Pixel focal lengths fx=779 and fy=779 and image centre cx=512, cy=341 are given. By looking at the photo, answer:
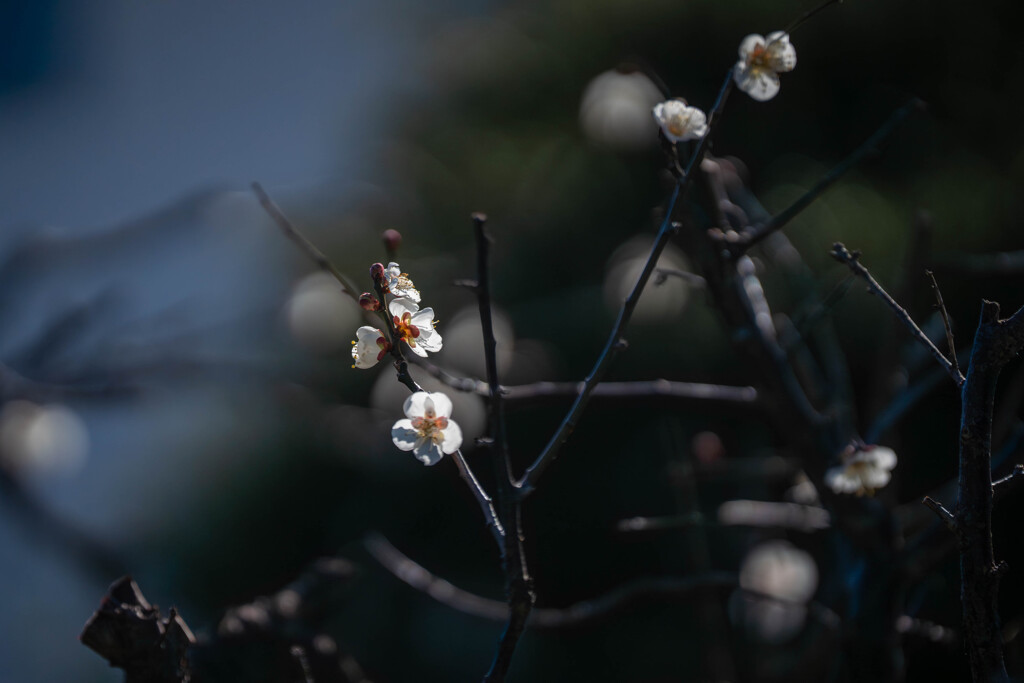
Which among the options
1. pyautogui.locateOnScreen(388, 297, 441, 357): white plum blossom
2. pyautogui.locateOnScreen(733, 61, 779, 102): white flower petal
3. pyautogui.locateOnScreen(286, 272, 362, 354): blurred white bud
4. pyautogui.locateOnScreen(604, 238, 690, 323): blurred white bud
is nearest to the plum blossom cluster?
pyautogui.locateOnScreen(388, 297, 441, 357): white plum blossom

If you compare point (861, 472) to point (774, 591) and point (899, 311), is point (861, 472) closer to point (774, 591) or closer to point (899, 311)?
point (899, 311)

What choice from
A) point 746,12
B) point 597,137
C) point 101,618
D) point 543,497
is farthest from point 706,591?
point 746,12

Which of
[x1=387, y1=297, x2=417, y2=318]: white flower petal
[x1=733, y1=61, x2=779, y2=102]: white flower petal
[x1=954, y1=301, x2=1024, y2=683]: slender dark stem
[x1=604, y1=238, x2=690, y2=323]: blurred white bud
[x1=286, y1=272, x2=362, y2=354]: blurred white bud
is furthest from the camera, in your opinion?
[x1=286, y1=272, x2=362, y2=354]: blurred white bud

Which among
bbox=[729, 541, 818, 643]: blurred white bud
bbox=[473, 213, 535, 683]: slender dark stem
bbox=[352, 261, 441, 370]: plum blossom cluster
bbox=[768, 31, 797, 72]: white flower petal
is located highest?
bbox=[768, 31, 797, 72]: white flower petal

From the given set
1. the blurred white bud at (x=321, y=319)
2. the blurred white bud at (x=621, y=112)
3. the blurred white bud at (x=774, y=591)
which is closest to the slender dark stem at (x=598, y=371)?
the blurred white bud at (x=774, y=591)

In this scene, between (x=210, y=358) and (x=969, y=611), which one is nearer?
(x=969, y=611)

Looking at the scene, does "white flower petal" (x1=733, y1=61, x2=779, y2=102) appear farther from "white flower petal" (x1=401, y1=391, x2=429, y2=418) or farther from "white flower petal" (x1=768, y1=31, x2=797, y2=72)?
"white flower petal" (x1=401, y1=391, x2=429, y2=418)

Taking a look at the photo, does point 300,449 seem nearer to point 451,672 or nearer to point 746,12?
point 451,672
